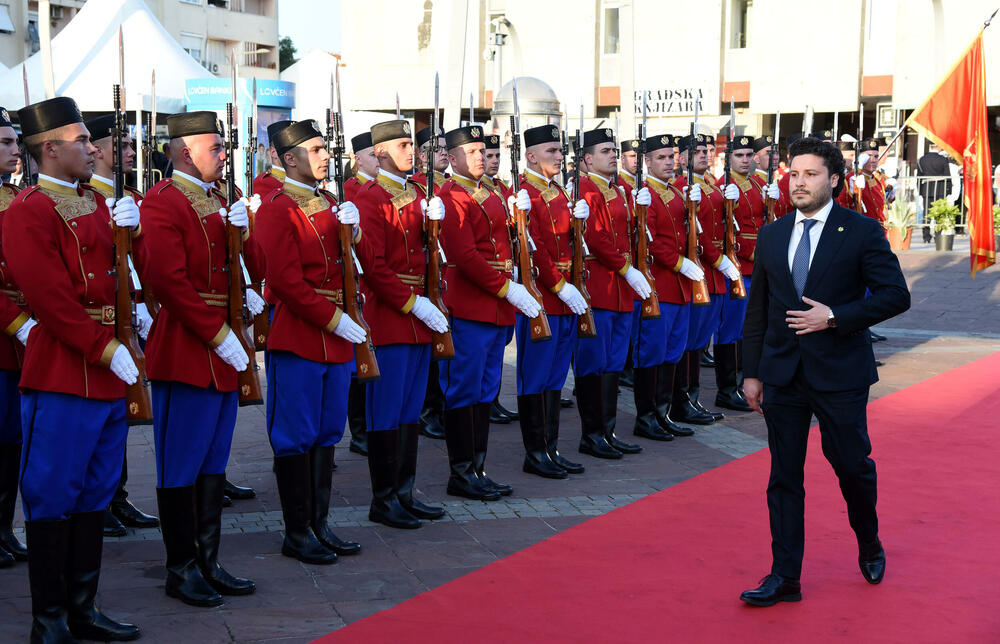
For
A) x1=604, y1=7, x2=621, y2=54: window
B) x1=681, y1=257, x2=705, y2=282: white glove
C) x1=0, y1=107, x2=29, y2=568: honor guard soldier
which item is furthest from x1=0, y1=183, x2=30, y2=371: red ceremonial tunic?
x1=604, y1=7, x2=621, y2=54: window

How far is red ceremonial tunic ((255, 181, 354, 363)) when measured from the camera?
482cm

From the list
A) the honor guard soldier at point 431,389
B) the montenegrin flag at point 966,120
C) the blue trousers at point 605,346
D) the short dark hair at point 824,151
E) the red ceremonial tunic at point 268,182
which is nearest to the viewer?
the short dark hair at point 824,151

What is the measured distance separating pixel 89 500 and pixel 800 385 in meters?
2.59

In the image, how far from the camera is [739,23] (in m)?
29.1

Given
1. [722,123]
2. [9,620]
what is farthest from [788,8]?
[9,620]

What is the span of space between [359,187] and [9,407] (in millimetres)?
2078

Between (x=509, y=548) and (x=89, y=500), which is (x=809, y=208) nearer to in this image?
(x=509, y=548)

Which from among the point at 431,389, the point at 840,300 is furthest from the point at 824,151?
the point at 431,389

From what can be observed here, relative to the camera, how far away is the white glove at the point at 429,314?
5477 mm

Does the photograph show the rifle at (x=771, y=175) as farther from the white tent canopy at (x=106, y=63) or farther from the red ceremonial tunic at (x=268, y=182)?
the white tent canopy at (x=106, y=63)

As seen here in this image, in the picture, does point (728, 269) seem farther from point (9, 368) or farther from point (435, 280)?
point (9, 368)

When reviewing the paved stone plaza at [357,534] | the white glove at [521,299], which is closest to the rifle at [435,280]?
the white glove at [521,299]

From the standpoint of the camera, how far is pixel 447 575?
482 cm

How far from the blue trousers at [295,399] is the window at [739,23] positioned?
25.7m
